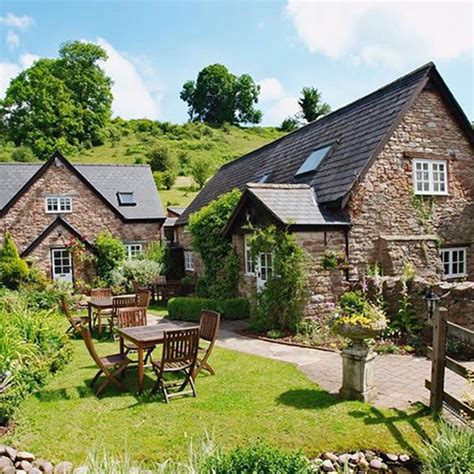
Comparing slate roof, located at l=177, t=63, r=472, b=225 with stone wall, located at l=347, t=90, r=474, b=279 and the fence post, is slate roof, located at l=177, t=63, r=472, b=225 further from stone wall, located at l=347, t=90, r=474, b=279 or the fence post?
the fence post

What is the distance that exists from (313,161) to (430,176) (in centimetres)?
401

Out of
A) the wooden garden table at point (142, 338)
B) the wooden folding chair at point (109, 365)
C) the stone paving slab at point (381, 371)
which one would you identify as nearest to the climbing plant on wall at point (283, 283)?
the stone paving slab at point (381, 371)

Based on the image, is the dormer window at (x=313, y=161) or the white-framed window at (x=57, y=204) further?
the white-framed window at (x=57, y=204)

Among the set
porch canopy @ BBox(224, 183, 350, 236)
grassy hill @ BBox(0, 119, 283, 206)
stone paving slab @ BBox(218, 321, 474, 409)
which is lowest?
stone paving slab @ BBox(218, 321, 474, 409)

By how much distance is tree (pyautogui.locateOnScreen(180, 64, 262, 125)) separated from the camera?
79812 millimetres

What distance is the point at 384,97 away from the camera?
48.6 ft

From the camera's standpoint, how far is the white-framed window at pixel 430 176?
46.0ft

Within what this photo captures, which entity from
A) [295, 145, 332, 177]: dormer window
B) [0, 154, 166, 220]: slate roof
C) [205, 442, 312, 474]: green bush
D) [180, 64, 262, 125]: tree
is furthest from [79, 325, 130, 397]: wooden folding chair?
[180, 64, 262, 125]: tree

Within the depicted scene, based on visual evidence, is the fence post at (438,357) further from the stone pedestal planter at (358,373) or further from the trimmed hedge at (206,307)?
the trimmed hedge at (206,307)

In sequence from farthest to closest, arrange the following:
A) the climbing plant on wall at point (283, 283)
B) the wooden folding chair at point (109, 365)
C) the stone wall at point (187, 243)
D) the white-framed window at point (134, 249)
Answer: the white-framed window at point (134, 249) < the stone wall at point (187, 243) < the climbing plant on wall at point (283, 283) < the wooden folding chair at point (109, 365)

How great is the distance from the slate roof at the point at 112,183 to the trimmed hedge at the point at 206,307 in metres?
11.0

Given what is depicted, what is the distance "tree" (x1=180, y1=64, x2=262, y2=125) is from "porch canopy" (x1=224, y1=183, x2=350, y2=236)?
6728cm

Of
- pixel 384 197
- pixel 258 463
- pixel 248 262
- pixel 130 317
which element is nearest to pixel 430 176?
pixel 384 197

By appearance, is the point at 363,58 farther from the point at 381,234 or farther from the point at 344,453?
the point at 344,453
